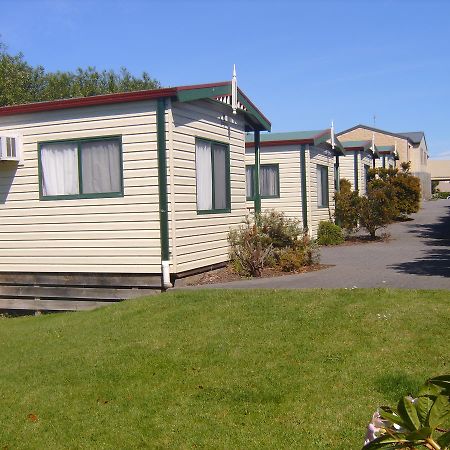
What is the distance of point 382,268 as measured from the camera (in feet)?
39.0

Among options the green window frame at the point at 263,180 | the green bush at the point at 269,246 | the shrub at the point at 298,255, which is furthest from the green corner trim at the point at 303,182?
the shrub at the point at 298,255

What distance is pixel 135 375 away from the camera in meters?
6.24

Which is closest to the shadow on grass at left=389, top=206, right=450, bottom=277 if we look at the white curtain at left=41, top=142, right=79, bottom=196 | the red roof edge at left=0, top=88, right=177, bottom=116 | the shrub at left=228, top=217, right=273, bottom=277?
the shrub at left=228, top=217, right=273, bottom=277

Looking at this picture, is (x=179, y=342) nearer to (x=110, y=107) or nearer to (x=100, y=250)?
(x=100, y=250)

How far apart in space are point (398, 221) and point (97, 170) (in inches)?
768

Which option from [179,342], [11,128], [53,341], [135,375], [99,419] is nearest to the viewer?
[99,419]

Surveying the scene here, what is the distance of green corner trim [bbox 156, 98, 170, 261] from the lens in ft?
34.6

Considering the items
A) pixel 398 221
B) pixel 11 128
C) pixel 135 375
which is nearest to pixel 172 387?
pixel 135 375

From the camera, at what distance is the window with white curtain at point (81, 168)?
11.1 meters

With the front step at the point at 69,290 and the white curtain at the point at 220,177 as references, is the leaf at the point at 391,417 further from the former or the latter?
the white curtain at the point at 220,177

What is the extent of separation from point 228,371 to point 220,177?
7.18m

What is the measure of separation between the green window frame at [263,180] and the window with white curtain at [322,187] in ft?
4.93

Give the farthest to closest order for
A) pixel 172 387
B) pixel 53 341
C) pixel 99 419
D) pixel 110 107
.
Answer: pixel 110 107
pixel 53 341
pixel 172 387
pixel 99 419

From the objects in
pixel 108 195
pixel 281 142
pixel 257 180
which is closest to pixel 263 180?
pixel 281 142
